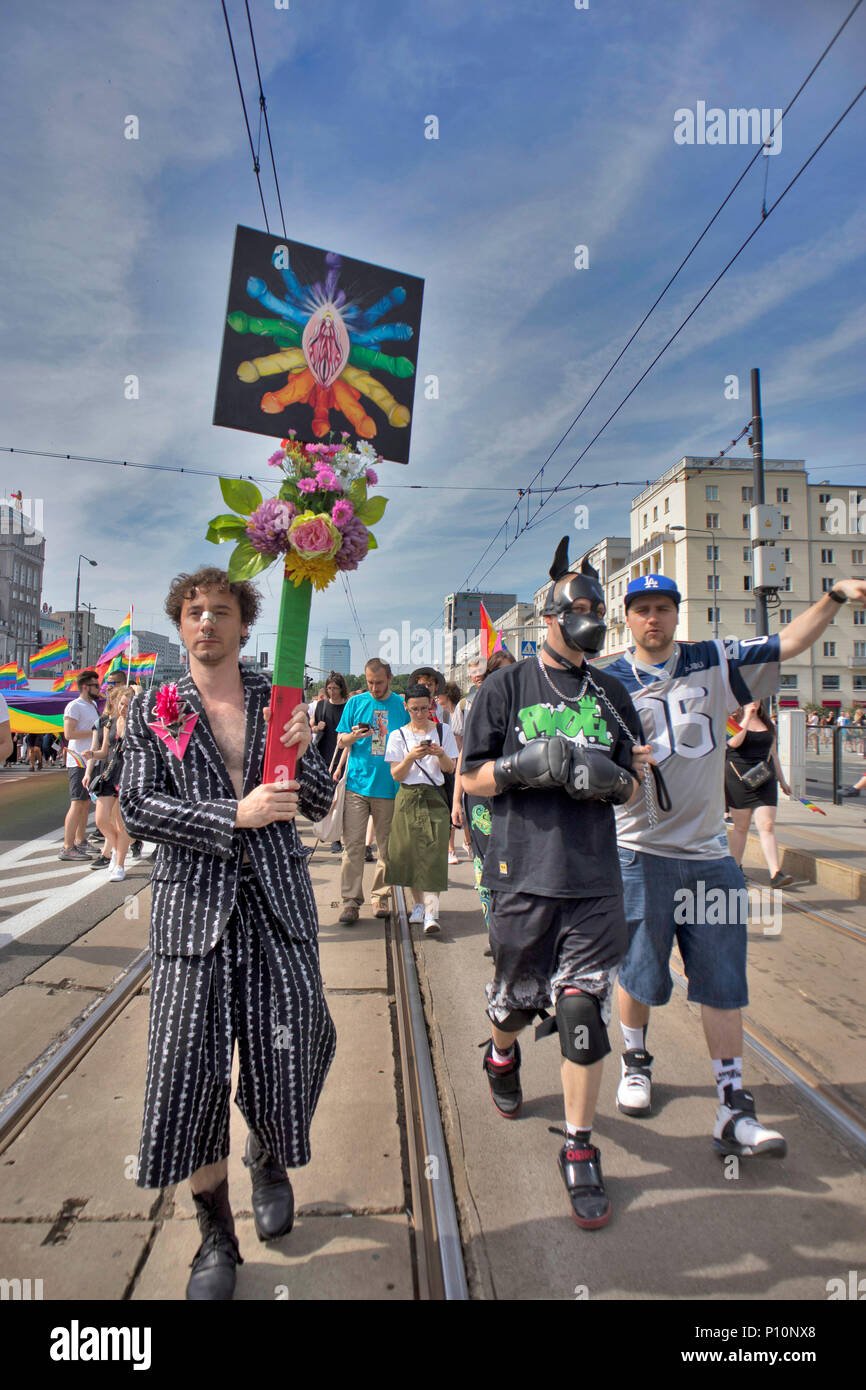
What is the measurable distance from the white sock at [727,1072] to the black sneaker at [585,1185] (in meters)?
0.59

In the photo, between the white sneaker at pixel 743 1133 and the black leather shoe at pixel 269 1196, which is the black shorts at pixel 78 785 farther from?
the white sneaker at pixel 743 1133

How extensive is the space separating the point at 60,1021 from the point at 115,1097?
3.04ft

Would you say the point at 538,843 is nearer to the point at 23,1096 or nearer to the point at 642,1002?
the point at 642,1002

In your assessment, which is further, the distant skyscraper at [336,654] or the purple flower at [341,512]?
the distant skyscraper at [336,654]

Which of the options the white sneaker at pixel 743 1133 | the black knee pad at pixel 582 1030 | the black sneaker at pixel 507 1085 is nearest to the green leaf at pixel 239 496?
the black knee pad at pixel 582 1030

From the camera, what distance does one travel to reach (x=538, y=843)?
251 centimetres

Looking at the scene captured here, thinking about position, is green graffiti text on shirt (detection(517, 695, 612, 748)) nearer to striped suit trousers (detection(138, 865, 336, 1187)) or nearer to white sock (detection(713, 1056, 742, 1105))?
striped suit trousers (detection(138, 865, 336, 1187))

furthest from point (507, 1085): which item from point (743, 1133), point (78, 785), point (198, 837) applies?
point (78, 785)

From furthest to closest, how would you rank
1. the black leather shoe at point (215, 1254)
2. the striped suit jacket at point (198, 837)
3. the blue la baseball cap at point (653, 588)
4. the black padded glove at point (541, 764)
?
the blue la baseball cap at point (653, 588) < the black padded glove at point (541, 764) < the striped suit jacket at point (198, 837) < the black leather shoe at point (215, 1254)

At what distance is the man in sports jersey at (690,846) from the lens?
272cm

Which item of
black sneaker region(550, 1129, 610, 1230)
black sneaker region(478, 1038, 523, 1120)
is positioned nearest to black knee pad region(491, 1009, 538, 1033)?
black sneaker region(478, 1038, 523, 1120)
